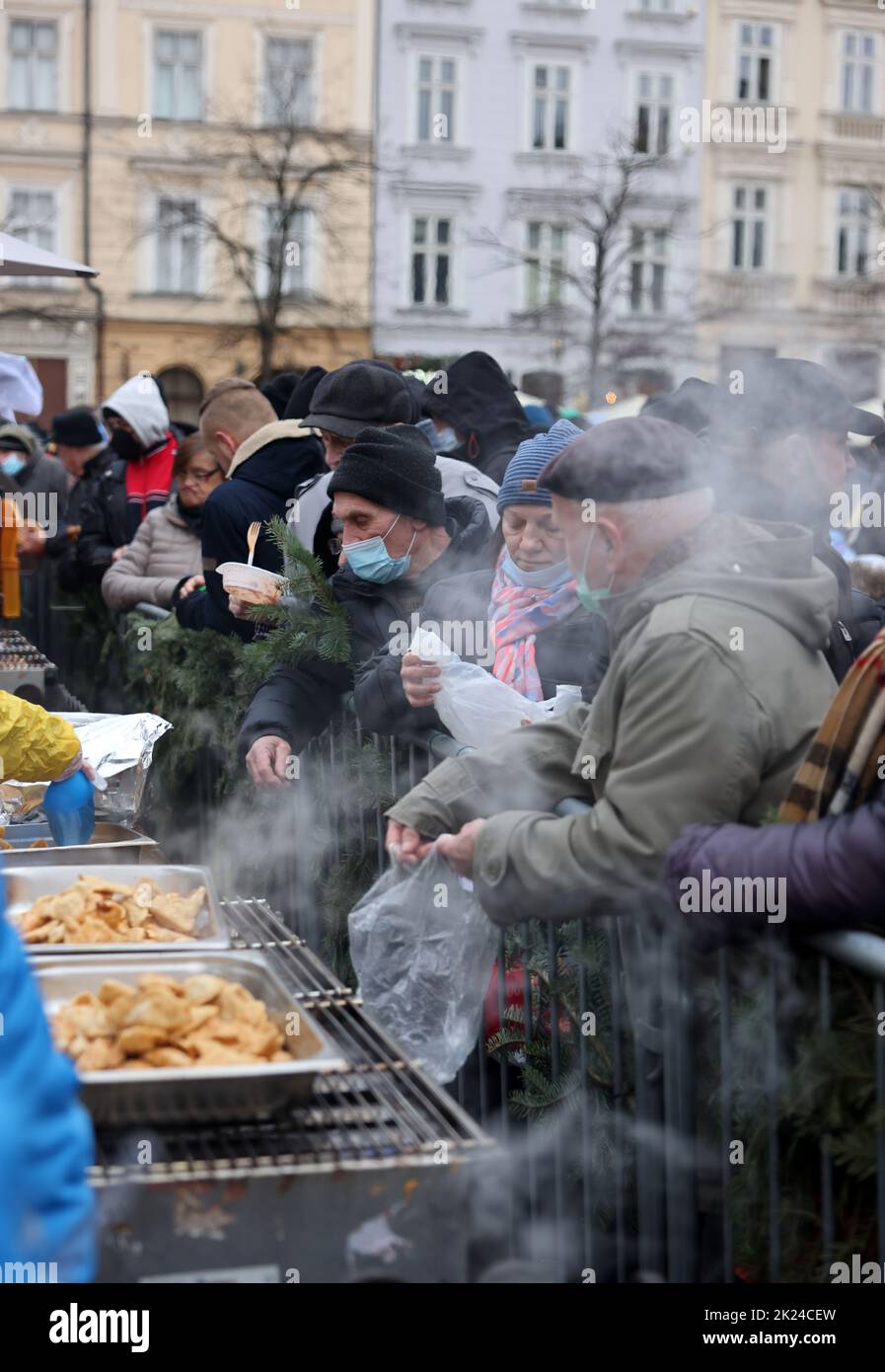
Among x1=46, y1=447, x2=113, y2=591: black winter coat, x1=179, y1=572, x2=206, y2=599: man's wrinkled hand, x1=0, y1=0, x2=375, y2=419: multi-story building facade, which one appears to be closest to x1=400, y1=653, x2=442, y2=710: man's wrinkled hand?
x1=179, y1=572, x2=206, y2=599: man's wrinkled hand

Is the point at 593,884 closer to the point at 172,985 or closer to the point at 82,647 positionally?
the point at 172,985

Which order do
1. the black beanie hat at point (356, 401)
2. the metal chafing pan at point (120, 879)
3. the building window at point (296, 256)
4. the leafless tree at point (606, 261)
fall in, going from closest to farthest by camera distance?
the metal chafing pan at point (120, 879), the black beanie hat at point (356, 401), the leafless tree at point (606, 261), the building window at point (296, 256)

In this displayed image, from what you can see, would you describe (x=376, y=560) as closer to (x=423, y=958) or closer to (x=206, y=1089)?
(x=423, y=958)

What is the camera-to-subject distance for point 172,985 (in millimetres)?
2512

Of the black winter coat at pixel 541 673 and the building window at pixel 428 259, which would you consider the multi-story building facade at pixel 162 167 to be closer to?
the building window at pixel 428 259

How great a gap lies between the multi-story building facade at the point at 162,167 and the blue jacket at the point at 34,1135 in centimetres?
3115

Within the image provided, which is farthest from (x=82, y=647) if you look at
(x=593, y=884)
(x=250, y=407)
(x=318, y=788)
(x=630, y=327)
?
(x=630, y=327)

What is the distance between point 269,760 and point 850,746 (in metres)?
2.45

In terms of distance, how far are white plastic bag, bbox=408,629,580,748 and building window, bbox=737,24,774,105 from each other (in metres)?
35.7

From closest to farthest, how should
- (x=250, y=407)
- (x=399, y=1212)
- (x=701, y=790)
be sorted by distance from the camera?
1. (x=399, y=1212)
2. (x=701, y=790)
3. (x=250, y=407)

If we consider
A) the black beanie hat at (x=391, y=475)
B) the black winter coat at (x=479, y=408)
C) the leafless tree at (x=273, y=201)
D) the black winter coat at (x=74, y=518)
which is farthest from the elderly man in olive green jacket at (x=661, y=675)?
the leafless tree at (x=273, y=201)

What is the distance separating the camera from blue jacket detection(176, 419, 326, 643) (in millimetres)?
5926

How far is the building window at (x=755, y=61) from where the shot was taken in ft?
117
